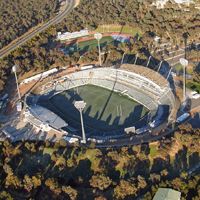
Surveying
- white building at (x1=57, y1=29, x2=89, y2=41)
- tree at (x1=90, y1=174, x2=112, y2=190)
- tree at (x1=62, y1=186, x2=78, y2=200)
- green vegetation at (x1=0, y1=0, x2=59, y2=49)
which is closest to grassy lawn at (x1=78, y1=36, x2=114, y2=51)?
white building at (x1=57, y1=29, x2=89, y2=41)

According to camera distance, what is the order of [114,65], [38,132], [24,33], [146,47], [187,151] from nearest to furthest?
[187,151] → [38,132] → [114,65] → [146,47] → [24,33]

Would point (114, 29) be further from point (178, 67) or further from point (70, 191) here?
point (70, 191)

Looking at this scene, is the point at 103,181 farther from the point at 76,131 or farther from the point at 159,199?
the point at 76,131

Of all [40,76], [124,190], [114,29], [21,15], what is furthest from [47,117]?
[21,15]

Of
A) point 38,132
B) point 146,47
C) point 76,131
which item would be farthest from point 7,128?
point 146,47

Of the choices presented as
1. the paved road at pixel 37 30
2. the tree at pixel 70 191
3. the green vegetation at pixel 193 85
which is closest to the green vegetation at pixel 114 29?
the paved road at pixel 37 30

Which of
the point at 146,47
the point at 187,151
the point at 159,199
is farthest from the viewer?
the point at 146,47

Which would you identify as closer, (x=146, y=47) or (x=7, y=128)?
(x=7, y=128)

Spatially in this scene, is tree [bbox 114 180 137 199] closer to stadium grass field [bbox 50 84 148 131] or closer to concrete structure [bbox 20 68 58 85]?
stadium grass field [bbox 50 84 148 131]
